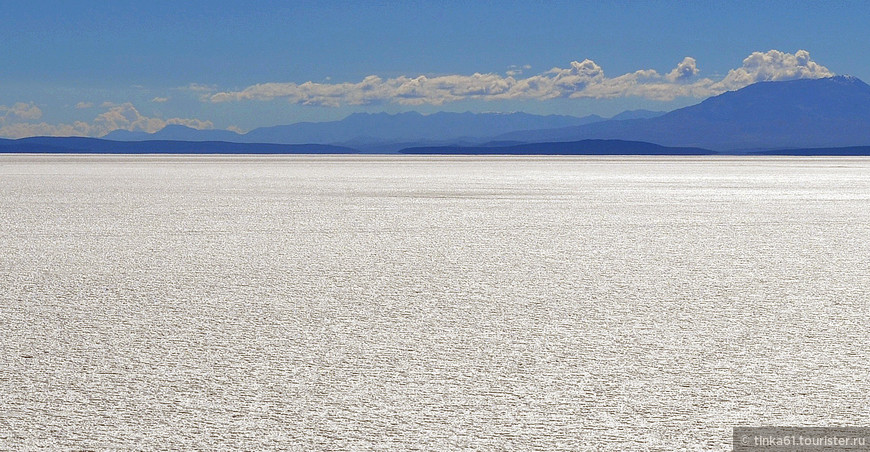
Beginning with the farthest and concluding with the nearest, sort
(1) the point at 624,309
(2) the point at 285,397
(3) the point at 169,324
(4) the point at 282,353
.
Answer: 1. (1) the point at 624,309
2. (3) the point at 169,324
3. (4) the point at 282,353
4. (2) the point at 285,397

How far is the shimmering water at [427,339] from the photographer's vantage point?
4.49 metres

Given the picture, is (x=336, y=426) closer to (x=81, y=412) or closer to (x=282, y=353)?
(x=81, y=412)

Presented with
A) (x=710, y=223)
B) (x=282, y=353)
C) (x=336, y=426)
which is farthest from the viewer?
(x=710, y=223)

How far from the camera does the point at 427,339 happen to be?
251 inches

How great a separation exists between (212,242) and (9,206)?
31.8ft

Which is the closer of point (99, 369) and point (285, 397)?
point (285, 397)

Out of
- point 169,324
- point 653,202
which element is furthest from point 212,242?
point 653,202

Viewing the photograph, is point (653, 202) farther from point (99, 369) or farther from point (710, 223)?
point (99, 369)

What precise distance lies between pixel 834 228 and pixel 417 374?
433 inches

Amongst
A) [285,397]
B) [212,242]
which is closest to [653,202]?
[212,242]

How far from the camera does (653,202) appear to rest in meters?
22.9

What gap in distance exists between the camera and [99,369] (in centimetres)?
553

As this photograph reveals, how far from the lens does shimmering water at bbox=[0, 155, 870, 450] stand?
4.49m

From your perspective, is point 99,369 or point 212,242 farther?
point 212,242
